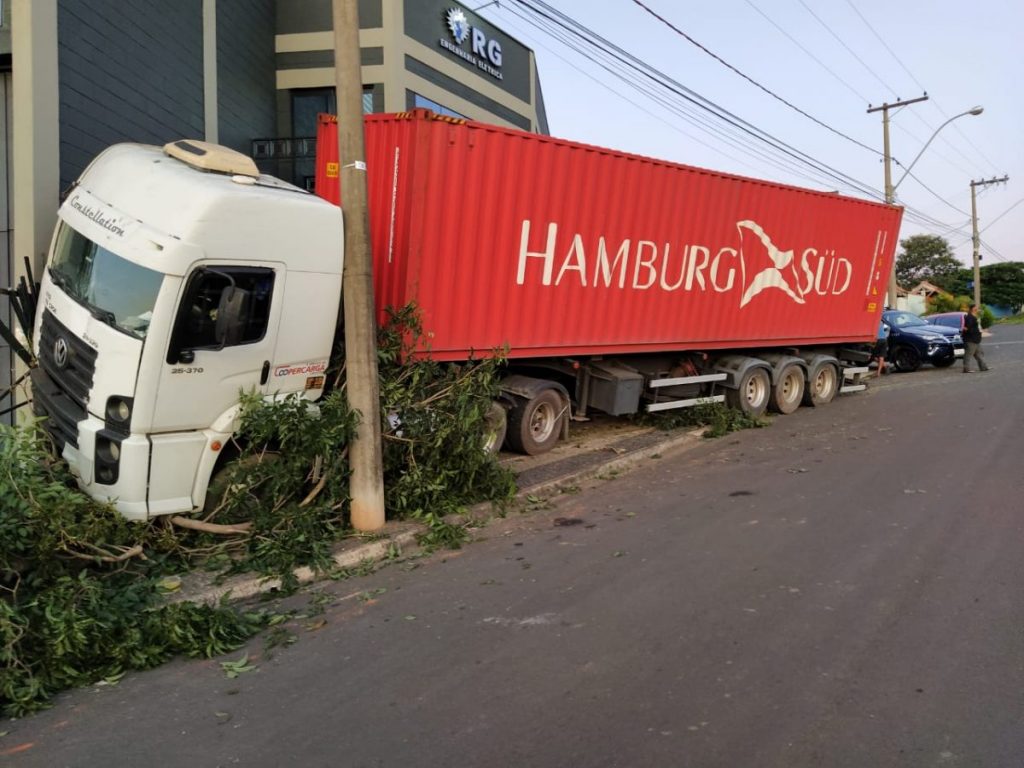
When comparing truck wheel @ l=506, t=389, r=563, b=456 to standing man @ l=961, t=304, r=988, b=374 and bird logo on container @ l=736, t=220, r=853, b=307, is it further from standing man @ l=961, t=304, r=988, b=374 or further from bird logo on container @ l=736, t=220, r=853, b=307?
standing man @ l=961, t=304, r=988, b=374

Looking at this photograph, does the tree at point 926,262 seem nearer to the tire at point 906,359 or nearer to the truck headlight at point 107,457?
the tire at point 906,359

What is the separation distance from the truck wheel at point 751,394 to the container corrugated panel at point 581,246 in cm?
52

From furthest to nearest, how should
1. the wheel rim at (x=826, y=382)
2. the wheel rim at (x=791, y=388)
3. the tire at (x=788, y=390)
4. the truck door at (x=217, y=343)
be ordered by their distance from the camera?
the wheel rim at (x=826, y=382) → the wheel rim at (x=791, y=388) → the tire at (x=788, y=390) → the truck door at (x=217, y=343)

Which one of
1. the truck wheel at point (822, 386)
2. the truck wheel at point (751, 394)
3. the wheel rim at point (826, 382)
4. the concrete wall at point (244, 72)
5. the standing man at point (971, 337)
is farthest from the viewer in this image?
the standing man at point (971, 337)

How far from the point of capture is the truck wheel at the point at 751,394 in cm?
1198

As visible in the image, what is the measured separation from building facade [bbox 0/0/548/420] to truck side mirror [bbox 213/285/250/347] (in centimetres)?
235

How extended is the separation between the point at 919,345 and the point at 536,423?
14613 millimetres

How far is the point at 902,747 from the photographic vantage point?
3.05m

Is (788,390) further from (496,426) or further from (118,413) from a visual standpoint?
(118,413)

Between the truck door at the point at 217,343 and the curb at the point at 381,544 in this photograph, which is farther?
the truck door at the point at 217,343

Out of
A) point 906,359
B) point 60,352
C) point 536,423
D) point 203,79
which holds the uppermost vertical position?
point 203,79

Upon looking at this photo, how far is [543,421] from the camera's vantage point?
9422 mm

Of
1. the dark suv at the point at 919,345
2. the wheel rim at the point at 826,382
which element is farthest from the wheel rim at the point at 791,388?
the dark suv at the point at 919,345

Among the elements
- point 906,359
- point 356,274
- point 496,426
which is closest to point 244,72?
point 496,426
